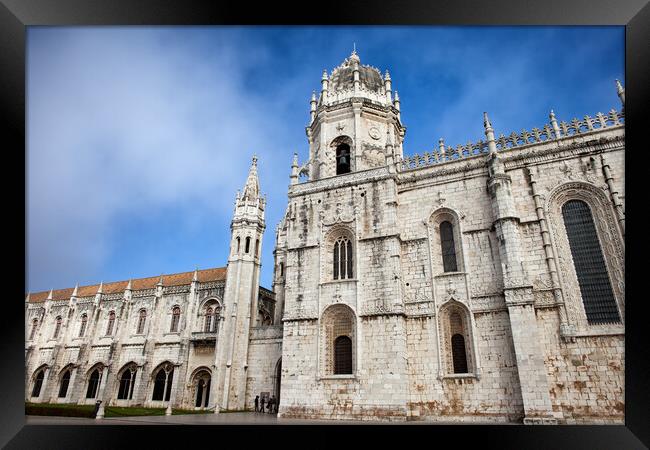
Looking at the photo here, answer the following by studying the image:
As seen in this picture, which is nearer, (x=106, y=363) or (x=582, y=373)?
(x=582, y=373)

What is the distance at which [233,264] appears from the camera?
27922 millimetres

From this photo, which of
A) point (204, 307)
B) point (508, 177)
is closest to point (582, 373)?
point (508, 177)

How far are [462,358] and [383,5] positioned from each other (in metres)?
14.7

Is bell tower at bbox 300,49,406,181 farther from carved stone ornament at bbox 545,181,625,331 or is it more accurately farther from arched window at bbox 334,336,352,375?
arched window at bbox 334,336,352,375

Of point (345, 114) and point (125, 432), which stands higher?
point (345, 114)

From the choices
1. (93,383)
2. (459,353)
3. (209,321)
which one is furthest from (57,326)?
(459,353)

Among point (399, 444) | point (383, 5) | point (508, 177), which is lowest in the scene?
point (399, 444)

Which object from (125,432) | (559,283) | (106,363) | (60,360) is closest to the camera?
(125,432)

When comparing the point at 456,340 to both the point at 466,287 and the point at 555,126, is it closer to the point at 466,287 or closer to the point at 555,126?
the point at 466,287

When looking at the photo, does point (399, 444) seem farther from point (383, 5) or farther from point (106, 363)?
point (106, 363)

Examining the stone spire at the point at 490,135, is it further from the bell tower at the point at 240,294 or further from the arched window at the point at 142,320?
the arched window at the point at 142,320

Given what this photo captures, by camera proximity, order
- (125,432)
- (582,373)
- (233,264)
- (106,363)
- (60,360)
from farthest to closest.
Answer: (60,360), (106,363), (233,264), (582,373), (125,432)

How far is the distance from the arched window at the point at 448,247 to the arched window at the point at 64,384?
3301cm

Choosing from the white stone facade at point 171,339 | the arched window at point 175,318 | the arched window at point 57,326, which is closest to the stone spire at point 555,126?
the white stone facade at point 171,339
